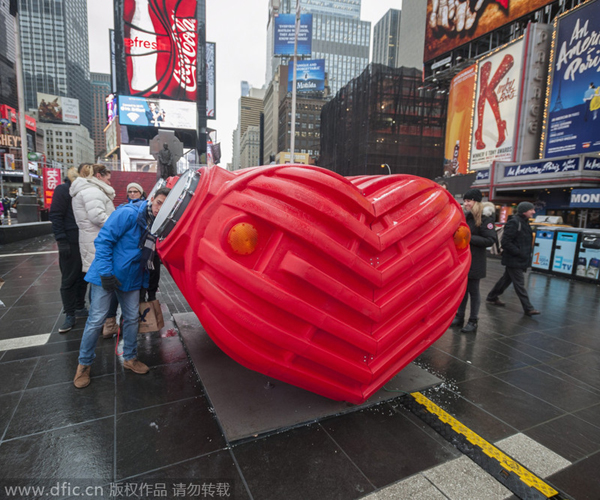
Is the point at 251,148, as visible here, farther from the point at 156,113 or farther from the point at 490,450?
the point at 490,450

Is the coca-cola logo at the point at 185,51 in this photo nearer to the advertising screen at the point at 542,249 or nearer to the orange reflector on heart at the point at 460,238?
the advertising screen at the point at 542,249

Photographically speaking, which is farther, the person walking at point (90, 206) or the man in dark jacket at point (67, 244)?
the man in dark jacket at point (67, 244)

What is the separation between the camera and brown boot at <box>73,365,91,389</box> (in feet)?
9.25

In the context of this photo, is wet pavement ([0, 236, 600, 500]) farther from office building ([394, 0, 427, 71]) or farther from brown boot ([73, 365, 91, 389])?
office building ([394, 0, 427, 71])

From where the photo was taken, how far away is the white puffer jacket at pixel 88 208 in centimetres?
388

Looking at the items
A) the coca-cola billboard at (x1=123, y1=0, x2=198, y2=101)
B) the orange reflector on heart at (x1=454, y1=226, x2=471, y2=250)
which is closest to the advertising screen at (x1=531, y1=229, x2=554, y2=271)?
the orange reflector on heart at (x1=454, y1=226, x2=471, y2=250)

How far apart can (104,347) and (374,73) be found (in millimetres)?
51842

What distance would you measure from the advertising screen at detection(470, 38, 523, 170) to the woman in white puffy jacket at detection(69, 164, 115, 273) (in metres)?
21.0

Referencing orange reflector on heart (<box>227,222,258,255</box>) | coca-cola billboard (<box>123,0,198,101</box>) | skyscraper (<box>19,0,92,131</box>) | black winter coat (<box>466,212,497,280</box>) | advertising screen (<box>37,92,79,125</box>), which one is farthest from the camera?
advertising screen (<box>37,92,79,125</box>)

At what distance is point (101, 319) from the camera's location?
9.63ft

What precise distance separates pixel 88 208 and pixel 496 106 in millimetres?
23309

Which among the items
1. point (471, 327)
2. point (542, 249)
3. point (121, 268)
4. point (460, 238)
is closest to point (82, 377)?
point (121, 268)

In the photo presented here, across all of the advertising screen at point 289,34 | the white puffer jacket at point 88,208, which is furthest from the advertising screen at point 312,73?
the white puffer jacket at point 88,208

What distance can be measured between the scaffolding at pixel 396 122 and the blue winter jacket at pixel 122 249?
47033 millimetres
